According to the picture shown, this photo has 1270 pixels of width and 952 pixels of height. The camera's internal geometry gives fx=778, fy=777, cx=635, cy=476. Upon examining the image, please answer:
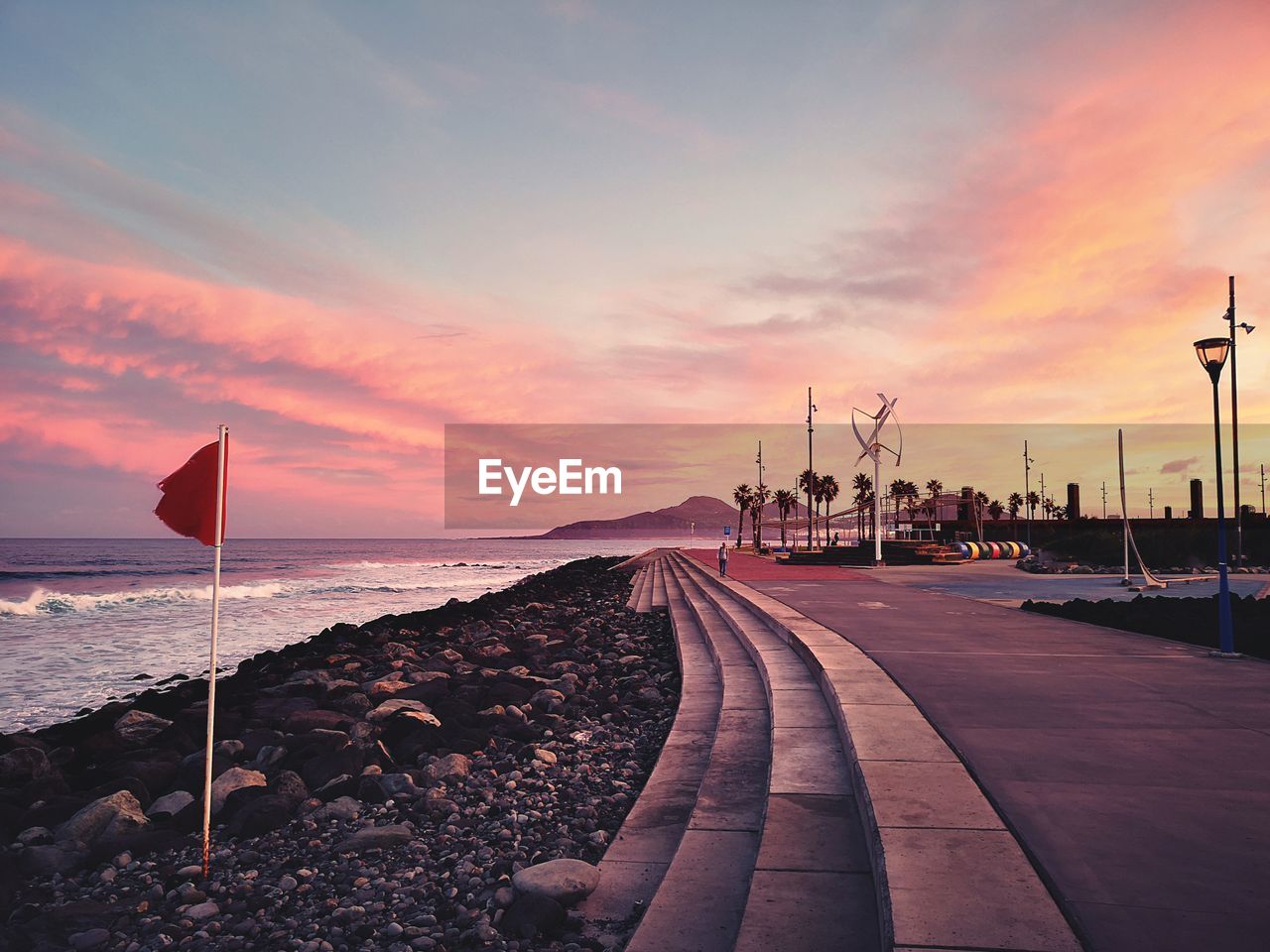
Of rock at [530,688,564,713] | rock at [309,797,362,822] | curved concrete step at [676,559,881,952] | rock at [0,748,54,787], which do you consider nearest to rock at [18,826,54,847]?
rock at [0,748,54,787]

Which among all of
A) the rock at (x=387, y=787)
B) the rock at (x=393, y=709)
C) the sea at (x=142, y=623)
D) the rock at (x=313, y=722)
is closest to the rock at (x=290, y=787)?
the rock at (x=387, y=787)

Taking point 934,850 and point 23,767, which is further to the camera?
point 23,767

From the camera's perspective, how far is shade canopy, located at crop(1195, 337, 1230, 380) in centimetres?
1216

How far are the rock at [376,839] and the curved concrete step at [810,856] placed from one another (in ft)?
10.2

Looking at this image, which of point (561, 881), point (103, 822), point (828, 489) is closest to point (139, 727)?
point (103, 822)

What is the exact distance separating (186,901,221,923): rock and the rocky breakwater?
0.04ft

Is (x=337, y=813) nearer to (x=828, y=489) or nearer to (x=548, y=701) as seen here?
(x=548, y=701)

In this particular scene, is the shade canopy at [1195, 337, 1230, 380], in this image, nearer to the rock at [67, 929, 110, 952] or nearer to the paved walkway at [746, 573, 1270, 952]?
the paved walkway at [746, 573, 1270, 952]

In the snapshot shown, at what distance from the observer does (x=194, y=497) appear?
19.3ft

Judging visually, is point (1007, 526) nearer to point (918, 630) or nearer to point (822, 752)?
point (918, 630)

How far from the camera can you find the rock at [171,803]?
7716 mm

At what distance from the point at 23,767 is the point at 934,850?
1019 cm

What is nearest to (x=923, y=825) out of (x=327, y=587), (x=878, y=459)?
(x=878, y=459)

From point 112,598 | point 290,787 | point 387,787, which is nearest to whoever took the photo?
point 290,787
